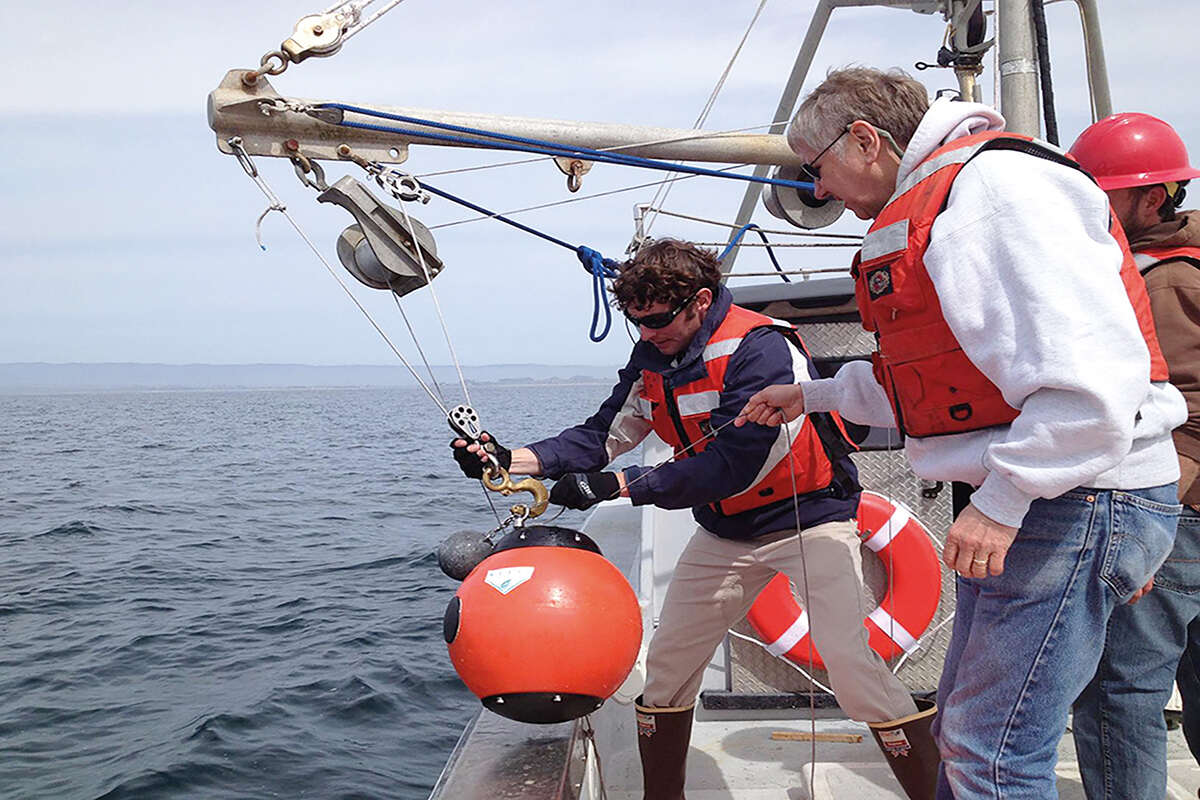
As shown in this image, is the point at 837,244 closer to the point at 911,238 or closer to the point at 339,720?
the point at 911,238

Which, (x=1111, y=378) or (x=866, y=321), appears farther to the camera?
(x=866, y=321)

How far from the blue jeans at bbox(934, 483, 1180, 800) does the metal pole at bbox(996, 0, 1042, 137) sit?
2.09 m

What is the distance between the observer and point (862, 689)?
2676 mm

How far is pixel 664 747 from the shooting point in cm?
294

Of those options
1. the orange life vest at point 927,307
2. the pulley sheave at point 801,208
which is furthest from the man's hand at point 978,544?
the pulley sheave at point 801,208

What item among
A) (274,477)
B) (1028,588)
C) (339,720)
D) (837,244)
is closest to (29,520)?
(274,477)

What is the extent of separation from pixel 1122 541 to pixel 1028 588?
154 mm

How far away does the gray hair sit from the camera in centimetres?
179

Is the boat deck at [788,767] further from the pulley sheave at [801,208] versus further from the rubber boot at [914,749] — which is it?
the pulley sheave at [801,208]

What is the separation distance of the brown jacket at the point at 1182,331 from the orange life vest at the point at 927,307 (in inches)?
18.7

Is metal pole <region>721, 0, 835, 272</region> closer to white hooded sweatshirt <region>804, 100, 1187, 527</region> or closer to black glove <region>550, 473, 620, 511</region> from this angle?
black glove <region>550, 473, 620, 511</region>

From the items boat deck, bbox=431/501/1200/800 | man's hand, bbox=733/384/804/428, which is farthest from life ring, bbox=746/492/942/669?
man's hand, bbox=733/384/804/428

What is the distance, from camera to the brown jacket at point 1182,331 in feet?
6.89

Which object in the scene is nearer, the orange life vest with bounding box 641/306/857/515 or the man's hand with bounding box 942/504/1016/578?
the man's hand with bounding box 942/504/1016/578
